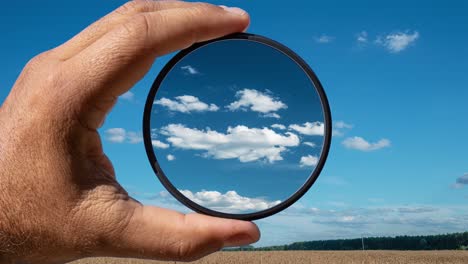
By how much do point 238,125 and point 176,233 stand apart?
163 centimetres

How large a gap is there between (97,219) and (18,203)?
0.51 m

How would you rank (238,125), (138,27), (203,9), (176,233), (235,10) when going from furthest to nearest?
(238,125)
(235,10)
(203,9)
(138,27)
(176,233)

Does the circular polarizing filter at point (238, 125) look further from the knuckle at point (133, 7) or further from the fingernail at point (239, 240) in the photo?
the fingernail at point (239, 240)

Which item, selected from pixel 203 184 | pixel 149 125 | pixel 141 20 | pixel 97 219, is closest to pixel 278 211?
pixel 203 184

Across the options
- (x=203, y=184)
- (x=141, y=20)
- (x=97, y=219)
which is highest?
(x=141, y=20)

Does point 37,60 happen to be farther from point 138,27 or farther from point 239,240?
point 239,240

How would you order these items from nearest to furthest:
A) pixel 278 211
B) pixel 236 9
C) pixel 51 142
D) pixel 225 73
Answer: pixel 51 142
pixel 236 9
pixel 278 211
pixel 225 73

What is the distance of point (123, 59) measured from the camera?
3.23 meters

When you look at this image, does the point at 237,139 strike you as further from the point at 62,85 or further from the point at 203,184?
the point at 62,85

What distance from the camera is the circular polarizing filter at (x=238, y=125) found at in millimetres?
4379

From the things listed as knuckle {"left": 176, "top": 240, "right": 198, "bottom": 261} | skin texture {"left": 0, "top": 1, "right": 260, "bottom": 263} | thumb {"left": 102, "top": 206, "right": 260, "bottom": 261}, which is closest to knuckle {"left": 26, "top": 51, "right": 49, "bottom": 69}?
skin texture {"left": 0, "top": 1, "right": 260, "bottom": 263}

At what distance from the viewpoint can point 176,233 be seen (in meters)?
3.20

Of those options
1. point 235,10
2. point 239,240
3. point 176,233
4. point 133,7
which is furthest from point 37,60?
point 239,240

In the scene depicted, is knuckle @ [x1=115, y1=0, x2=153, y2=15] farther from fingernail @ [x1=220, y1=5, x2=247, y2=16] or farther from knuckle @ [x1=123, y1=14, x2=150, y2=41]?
fingernail @ [x1=220, y1=5, x2=247, y2=16]
